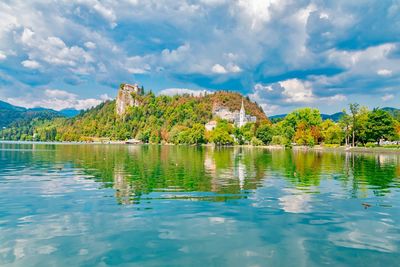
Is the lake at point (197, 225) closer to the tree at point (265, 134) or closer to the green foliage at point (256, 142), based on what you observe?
the tree at point (265, 134)

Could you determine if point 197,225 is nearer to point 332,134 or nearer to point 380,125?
point 380,125

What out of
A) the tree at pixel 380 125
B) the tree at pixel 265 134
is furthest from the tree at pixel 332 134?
the tree at pixel 265 134

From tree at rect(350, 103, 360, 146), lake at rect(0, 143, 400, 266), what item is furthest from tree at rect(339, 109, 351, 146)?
lake at rect(0, 143, 400, 266)

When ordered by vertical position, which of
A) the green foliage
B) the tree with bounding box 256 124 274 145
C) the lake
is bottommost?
the lake

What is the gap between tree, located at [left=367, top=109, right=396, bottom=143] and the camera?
390 ft

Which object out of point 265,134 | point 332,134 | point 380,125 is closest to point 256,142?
point 265,134

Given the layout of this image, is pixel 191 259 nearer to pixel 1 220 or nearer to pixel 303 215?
pixel 303 215

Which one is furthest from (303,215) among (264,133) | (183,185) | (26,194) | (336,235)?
(264,133)

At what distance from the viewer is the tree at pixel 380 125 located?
11893cm

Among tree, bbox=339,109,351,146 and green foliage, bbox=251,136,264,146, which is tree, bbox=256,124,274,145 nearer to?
green foliage, bbox=251,136,264,146

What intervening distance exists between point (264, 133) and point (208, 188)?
159764mm

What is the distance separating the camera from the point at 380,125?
120 metres

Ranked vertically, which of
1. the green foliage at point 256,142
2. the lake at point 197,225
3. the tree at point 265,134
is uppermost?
the tree at point 265,134

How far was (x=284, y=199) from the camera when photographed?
24.2 metres
